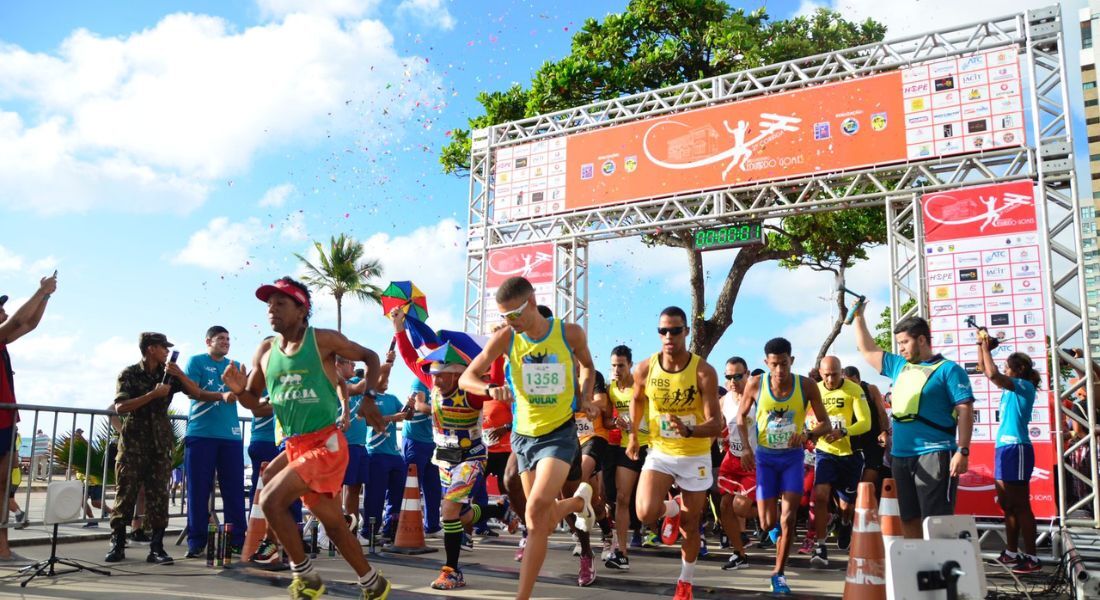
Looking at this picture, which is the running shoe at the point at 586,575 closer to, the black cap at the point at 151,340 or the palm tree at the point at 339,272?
the black cap at the point at 151,340

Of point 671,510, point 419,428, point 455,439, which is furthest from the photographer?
point 419,428

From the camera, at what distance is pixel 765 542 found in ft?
32.3

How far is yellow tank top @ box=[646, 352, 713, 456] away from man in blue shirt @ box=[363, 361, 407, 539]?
370 centimetres

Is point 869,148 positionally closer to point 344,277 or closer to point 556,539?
point 556,539

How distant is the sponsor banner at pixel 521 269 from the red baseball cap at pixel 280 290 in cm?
937

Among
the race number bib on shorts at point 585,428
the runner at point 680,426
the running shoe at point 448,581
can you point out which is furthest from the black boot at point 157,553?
the runner at point 680,426

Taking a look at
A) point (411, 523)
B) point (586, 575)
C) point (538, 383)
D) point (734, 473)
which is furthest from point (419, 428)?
point (538, 383)

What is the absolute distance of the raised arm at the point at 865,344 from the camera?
645 centimetres

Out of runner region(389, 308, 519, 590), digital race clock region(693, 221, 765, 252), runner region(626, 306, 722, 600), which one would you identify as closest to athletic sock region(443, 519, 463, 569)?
runner region(389, 308, 519, 590)

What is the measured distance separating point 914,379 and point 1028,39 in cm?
718

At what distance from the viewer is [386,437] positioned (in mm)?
9617

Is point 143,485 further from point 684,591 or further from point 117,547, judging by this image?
point 684,591

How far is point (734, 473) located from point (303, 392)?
5.65m

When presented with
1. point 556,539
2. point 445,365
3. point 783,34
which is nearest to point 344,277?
point 783,34
